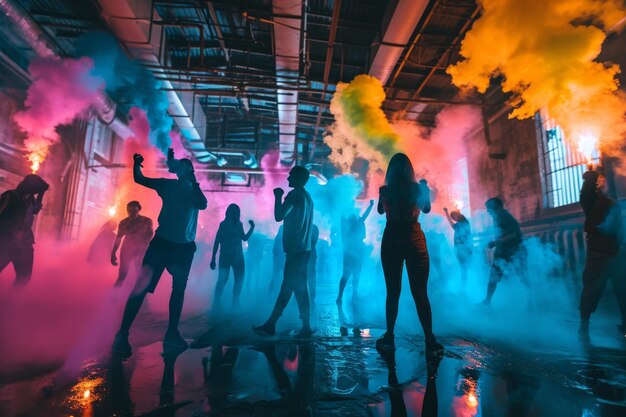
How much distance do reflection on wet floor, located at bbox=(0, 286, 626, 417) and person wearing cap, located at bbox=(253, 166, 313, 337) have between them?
756 millimetres

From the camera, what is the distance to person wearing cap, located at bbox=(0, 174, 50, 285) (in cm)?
502

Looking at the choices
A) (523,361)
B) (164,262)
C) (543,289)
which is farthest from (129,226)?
(543,289)

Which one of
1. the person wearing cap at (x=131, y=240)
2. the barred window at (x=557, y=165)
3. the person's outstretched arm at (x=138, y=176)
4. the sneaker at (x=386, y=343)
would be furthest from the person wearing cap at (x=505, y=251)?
the person wearing cap at (x=131, y=240)

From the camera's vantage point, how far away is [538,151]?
909 cm

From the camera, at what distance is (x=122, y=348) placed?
2.81m

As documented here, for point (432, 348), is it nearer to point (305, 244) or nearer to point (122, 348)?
point (305, 244)

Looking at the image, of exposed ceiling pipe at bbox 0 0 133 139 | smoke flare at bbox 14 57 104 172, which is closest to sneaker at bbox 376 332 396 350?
exposed ceiling pipe at bbox 0 0 133 139

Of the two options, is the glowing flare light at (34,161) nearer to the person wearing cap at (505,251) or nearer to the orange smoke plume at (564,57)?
the person wearing cap at (505,251)

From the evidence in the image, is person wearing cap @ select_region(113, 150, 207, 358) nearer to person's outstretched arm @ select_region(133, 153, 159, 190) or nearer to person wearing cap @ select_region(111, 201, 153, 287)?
person's outstretched arm @ select_region(133, 153, 159, 190)

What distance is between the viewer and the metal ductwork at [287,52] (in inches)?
238

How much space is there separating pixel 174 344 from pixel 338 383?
189cm

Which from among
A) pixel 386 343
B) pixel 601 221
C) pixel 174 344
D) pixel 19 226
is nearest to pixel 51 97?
pixel 19 226

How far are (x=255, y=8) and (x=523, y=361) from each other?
8.69 metres

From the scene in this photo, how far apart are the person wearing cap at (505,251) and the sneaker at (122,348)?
600 centimetres
